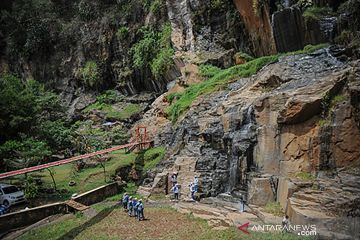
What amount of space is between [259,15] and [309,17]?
4.99 metres

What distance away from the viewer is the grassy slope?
34.4ft

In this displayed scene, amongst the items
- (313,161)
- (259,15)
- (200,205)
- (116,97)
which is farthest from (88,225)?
(116,97)

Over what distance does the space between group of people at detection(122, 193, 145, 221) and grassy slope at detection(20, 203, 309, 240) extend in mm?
292

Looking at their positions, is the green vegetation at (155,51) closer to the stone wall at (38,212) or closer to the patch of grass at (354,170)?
the stone wall at (38,212)

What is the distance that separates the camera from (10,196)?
17.2 metres

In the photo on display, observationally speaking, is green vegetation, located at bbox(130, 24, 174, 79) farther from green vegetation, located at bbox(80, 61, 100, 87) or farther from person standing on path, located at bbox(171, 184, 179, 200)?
person standing on path, located at bbox(171, 184, 179, 200)

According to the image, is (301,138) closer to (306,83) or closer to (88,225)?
(306,83)

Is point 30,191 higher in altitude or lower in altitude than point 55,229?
higher

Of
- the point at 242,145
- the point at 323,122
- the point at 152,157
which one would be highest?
the point at 323,122

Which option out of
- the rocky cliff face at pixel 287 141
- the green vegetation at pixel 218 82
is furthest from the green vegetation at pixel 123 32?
the rocky cliff face at pixel 287 141

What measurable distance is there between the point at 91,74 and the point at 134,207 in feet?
99.8

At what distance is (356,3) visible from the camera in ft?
61.5

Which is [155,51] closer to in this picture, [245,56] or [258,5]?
[245,56]

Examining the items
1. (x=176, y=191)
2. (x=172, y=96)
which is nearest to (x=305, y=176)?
(x=176, y=191)
